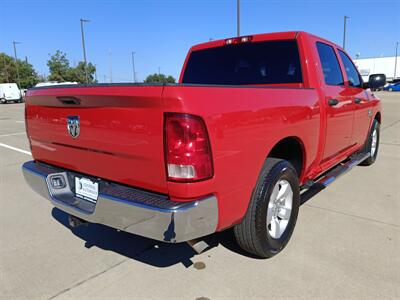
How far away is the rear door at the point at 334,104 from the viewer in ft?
11.1

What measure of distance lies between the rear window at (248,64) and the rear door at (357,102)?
1055 millimetres

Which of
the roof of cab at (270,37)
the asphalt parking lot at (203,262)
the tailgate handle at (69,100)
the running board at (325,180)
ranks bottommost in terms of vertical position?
the asphalt parking lot at (203,262)

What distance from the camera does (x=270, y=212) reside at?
2711mm

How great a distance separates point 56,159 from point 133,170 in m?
1.00

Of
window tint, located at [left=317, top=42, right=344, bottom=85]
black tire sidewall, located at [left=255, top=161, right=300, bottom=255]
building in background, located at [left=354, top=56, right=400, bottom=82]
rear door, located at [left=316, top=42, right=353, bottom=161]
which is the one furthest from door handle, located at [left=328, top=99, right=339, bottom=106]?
building in background, located at [left=354, top=56, right=400, bottom=82]

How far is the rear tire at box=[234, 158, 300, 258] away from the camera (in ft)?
8.02

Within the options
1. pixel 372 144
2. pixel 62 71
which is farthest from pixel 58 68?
→ pixel 372 144

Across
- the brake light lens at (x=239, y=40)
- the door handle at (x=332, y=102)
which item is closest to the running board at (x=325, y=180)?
the door handle at (x=332, y=102)

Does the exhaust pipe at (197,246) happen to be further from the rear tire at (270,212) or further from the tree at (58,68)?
the tree at (58,68)

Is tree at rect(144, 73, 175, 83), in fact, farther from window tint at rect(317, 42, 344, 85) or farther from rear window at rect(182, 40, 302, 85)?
window tint at rect(317, 42, 344, 85)

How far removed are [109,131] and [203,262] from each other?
135 cm

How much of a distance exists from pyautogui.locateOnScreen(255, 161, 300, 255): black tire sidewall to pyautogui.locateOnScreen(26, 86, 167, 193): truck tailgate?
85 cm

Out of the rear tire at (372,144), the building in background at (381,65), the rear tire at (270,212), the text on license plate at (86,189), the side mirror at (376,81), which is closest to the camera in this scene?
the text on license plate at (86,189)

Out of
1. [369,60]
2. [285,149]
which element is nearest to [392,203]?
[285,149]
